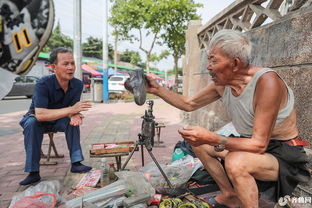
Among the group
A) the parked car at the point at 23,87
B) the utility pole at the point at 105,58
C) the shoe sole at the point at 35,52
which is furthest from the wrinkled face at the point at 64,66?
the parked car at the point at 23,87

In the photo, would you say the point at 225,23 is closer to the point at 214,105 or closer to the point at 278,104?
the point at 214,105

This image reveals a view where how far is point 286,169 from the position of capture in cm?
202

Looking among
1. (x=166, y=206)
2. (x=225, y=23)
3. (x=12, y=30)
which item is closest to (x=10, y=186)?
(x=166, y=206)

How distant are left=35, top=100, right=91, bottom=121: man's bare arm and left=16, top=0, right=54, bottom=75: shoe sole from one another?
4.53 feet

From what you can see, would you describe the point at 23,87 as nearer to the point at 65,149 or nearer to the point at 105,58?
the point at 105,58

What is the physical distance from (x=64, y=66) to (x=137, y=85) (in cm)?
130

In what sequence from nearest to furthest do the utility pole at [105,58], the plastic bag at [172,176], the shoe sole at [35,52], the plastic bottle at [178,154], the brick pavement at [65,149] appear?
the shoe sole at [35,52]
the plastic bag at [172,176]
the brick pavement at [65,149]
the plastic bottle at [178,154]
the utility pole at [105,58]

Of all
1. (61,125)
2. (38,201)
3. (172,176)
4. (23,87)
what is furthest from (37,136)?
(23,87)

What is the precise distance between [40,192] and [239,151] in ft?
6.03

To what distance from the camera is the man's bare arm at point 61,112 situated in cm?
303

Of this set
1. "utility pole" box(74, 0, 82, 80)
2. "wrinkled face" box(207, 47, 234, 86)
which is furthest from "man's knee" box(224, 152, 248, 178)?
"utility pole" box(74, 0, 82, 80)

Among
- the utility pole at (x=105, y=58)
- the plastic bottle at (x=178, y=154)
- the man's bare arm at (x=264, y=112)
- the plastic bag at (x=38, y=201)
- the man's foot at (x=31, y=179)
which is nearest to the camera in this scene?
the man's bare arm at (x=264, y=112)

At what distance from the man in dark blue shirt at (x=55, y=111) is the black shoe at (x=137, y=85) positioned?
764mm

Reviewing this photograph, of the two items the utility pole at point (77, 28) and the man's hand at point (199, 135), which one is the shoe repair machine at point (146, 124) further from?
the utility pole at point (77, 28)
